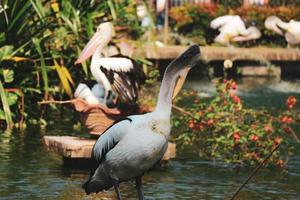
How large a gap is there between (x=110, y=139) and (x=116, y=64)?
12.3 ft

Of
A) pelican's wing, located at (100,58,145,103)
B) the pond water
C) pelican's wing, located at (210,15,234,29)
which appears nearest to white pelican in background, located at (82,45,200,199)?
the pond water

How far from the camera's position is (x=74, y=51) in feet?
57.9

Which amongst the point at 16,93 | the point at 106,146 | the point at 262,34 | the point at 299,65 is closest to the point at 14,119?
the point at 16,93

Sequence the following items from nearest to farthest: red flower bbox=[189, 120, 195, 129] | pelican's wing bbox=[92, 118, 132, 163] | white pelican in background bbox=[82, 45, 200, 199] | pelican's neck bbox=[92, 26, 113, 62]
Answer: white pelican in background bbox=[82, 45, 200, 199], pelican's wing bbox=[92, 118, 132, 163], pelican's neck bbox=[92, 26, 113, 62], red flower bbox=[189, 120, 195, 129]

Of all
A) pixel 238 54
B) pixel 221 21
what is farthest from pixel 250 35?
pixel 238 54

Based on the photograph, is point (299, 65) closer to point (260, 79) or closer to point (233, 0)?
point (260, 79)

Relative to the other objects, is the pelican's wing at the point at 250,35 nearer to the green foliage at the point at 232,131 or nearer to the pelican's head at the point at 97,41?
the green foliage at the point at 232,131

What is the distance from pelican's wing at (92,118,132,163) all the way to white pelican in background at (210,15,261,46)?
965 inches

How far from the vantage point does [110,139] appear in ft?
31.6

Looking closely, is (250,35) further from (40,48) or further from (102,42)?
(102,42)

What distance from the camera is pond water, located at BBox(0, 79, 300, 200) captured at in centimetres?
1183

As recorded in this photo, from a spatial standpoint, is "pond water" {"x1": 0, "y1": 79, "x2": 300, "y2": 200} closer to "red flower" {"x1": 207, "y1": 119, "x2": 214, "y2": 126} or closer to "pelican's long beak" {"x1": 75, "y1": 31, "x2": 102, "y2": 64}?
"red flower" {"x1": 207, "y1": 119, "x2": 214, "y2": 126}

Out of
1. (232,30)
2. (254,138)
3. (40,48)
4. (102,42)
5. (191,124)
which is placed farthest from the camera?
(232,30)

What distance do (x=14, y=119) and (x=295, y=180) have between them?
5.16 meters
